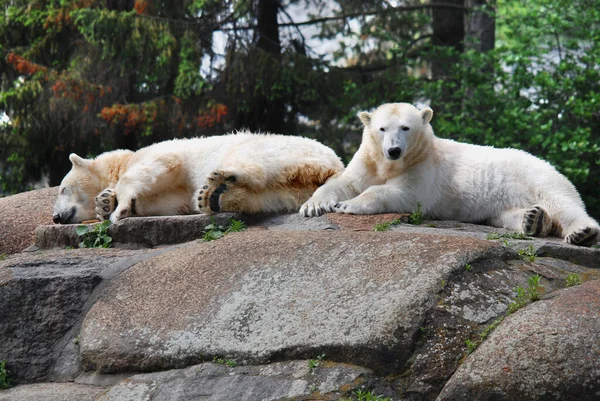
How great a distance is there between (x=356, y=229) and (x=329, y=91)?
652 centimetres

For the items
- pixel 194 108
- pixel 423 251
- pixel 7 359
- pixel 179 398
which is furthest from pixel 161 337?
pixel 194 108

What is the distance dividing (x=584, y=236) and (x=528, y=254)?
0.59 meters

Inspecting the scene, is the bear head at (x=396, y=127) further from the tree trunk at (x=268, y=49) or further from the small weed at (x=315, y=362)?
the tree trunk at (x=268, y=49)

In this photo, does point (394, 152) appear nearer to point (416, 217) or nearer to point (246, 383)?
point (416, 217)

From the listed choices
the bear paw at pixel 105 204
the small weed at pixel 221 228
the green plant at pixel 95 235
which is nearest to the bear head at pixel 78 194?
the bear paw at pixel 105 204

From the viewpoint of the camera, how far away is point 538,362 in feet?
13.1

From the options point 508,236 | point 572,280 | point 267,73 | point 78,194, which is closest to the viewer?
point 572,280

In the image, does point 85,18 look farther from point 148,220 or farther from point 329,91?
point 148,220

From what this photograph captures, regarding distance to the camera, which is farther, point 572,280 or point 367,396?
point 572,280

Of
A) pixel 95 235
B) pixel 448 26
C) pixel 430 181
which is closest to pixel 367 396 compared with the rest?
pixel 430 181

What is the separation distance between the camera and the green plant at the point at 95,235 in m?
6.44

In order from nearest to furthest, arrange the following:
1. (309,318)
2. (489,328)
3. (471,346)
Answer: (471,346) < (489,328) < (309,318)

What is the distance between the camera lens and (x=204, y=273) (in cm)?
530

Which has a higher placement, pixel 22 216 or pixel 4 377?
pixel 22 216
